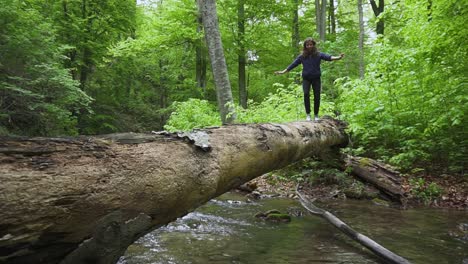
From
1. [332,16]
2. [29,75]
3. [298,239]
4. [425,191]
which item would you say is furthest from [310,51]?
[332,16]

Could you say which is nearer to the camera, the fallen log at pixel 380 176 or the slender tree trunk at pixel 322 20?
the fallen log at pixel 380 176

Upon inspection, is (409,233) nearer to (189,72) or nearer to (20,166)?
(20,166)

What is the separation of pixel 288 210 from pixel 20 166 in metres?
5.25

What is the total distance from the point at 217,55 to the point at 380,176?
616 cm

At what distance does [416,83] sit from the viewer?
8.16m

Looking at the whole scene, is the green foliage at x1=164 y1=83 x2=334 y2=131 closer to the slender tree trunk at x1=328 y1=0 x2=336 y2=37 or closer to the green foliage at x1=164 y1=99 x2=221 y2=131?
the green foliage at x1=164 y1=99 x2=221 y2=131

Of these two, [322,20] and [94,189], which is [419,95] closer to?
[94,189]

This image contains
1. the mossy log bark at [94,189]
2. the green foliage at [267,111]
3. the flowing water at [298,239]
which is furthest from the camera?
the green foliage at [267,111]

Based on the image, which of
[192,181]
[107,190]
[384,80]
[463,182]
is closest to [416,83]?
[384,80]

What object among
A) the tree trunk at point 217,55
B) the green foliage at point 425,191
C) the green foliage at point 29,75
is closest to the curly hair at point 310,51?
the tree trunk at point 217,55

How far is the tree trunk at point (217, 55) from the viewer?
10.6 meters

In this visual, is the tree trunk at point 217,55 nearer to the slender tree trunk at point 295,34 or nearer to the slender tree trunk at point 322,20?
the slender tree trunk at point 322,20

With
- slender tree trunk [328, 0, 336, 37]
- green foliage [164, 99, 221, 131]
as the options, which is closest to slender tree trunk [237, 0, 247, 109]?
green foliage [164, 99, 221, 131]

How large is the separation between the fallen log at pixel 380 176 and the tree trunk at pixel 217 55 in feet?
13.1
